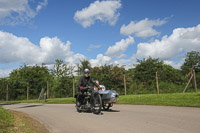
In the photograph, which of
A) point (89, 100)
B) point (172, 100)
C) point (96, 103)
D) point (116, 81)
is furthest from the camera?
point (116, 81)

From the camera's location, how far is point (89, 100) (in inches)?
382

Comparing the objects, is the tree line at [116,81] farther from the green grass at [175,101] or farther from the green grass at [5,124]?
the green grass at [5,124]

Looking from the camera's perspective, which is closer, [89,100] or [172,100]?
[89,100]

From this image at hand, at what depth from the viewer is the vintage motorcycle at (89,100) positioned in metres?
8.99

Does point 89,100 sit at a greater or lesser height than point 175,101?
greater

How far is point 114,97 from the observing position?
9.27 metres

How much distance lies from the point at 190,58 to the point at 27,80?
80939 millimetres

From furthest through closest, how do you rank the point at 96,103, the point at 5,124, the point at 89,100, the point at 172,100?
the point at 172,100, the point at 89,100, the point at 96,103, the point at 5,124

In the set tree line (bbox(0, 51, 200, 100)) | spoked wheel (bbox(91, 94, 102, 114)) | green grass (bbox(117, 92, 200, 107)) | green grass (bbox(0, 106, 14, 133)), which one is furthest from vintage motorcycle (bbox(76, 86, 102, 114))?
tree line (bbox(0, 51, 200, 100))

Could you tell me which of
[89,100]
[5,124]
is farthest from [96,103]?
[5,124]

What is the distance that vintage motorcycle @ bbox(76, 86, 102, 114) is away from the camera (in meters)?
8.99

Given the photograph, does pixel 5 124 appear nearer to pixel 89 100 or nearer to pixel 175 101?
A: pixel 89 100

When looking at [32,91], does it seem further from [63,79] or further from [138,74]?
[138,74]

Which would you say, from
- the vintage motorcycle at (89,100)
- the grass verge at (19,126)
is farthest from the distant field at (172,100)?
the grass verge at (19,126)
